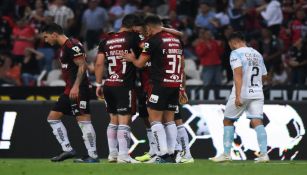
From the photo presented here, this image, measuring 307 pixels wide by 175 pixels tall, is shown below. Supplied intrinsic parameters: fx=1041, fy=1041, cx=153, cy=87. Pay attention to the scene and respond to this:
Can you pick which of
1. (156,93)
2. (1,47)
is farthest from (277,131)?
(1,47)

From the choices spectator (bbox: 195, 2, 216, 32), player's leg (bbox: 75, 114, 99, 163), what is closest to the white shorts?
player's leg (bbox: 75, 114, 99, 163)

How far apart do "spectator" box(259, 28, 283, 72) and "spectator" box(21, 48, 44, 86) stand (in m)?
5.94

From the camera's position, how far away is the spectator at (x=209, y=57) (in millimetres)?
26281

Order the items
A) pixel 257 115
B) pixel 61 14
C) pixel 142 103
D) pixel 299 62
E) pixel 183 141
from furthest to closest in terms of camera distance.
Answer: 1. pixel 61 14
2. pixel 299 62
3. pixel 142 103
4. pixel 183 141
5. pixel 257 115

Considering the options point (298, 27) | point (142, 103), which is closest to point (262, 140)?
point (142, 103)

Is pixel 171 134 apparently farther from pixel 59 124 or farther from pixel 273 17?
pixel 273 17

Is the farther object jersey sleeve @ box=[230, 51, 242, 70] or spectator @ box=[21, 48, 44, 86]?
spectator @ box=[21, 48, 44, 86]

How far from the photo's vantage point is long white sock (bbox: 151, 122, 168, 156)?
16.2 metres

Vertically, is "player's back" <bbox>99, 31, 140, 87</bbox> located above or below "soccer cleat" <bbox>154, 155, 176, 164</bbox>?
above

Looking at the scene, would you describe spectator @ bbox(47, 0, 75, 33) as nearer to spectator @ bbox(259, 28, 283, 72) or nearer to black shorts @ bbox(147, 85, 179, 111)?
spectator @ bbox(259, 28, 283, 72)

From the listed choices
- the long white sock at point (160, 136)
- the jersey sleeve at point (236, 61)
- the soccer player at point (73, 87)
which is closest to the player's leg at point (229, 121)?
the jersey sleeve at point (236, 61)

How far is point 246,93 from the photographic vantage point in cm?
1688

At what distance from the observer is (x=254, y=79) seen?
16922mm

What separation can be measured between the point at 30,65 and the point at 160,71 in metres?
11.6
